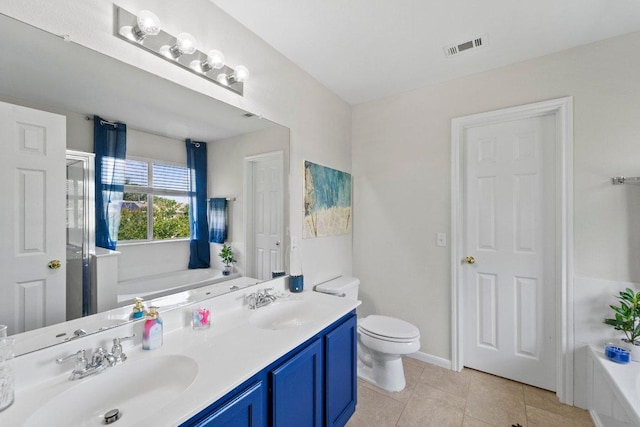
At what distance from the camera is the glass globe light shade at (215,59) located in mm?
1406

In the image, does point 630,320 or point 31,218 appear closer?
point 31,218

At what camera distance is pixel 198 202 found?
1.47 metres

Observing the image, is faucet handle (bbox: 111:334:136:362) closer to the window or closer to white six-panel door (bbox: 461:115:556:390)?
the window

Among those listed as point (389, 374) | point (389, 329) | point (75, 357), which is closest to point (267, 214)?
point (75, 357)

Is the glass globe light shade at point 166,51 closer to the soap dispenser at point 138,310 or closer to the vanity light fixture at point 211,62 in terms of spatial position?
the vanity light fixture at point 211,62

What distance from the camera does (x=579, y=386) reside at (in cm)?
187

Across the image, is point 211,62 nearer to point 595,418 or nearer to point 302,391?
point 302,391

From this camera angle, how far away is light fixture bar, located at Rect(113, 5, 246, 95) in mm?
1102

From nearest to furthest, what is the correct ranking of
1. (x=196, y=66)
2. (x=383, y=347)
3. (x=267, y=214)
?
(x=196, y=66), (x=267, y=214), (x=383, y=347)

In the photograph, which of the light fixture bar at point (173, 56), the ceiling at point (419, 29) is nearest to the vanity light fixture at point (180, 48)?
the light fixture bar at point (173, 56)

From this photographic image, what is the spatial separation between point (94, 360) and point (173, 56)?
129cm

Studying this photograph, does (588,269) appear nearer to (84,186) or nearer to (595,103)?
(595,103)

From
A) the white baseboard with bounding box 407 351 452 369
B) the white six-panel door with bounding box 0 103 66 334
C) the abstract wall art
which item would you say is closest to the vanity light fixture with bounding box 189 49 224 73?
the white six-panel door with bounding box 0 103 66 334

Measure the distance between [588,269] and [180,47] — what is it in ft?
9.09
